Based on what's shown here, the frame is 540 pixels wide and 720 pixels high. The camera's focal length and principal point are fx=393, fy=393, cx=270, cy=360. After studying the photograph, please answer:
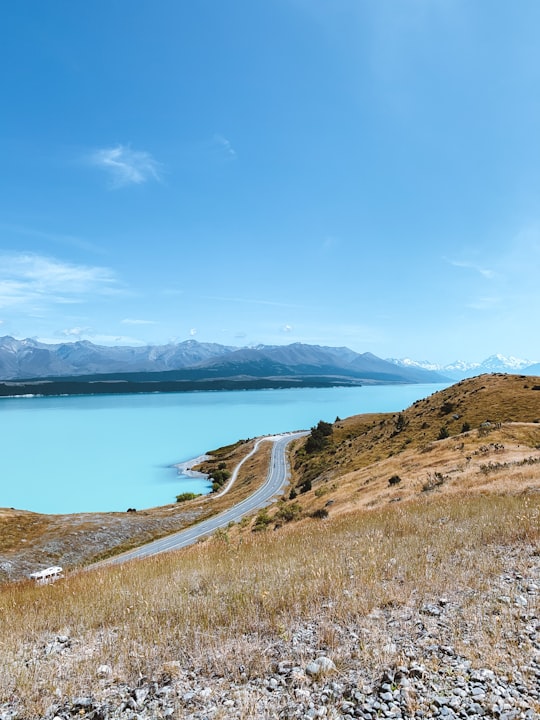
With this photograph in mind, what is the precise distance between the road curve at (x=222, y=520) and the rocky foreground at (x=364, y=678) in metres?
21.9

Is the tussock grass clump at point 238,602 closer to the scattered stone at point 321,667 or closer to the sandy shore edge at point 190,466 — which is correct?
the scattered stone at point 321,667

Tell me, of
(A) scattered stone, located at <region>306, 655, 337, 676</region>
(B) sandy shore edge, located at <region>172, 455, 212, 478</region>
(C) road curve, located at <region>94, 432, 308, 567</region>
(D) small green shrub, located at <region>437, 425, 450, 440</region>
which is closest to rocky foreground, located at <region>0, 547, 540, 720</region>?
(A) scattered stone, located at <region>306, 655, 337, 676</region>

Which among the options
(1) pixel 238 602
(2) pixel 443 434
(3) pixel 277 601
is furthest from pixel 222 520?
(3) pixel 277 601

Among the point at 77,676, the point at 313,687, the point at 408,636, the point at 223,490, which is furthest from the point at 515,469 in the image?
the point at 223,490

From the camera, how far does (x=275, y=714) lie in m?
4.09

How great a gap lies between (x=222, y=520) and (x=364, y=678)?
2511 inches

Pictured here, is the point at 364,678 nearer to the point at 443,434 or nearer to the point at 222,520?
the point at 443,434

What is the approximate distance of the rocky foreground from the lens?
4.07 metres

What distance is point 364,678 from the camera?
4.61 meters

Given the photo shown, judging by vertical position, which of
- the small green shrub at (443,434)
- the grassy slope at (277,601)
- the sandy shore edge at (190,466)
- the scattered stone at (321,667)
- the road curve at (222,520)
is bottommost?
the sandy shore edge at (190,466)

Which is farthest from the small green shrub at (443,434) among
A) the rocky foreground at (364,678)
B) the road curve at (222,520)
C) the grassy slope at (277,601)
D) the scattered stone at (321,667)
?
the scattered stone at (321,667)

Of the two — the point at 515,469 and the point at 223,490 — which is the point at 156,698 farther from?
the point at 223,490

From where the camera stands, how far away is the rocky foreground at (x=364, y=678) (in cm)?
407

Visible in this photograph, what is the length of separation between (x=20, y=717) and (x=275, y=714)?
2.94 m
